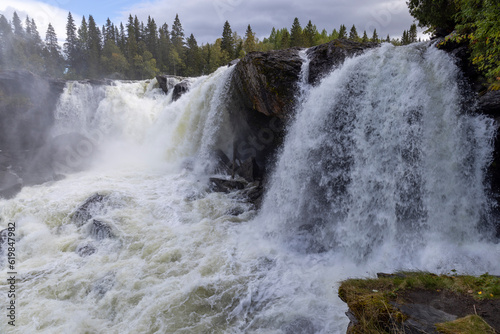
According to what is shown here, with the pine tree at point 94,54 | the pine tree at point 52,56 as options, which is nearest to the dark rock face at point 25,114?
the pine tree at point 94,54

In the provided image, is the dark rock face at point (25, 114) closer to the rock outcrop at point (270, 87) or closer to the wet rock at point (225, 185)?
the wet rock at point (225, 185)

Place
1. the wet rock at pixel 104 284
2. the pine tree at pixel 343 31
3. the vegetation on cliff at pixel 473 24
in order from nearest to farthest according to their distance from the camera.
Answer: the vegetation on cliff at pixel 473 24 < the wet rock at pixel 104 284 < the pine tree at pixel 343 31

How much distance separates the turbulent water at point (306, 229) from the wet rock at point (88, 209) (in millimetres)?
242

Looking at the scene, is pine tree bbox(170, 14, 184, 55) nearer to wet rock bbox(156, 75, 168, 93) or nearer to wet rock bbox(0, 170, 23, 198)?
wet rock bbox(156, 75, 168, 93)

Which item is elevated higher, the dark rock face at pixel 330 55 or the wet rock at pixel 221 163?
the dark rock face at pixel 330 55

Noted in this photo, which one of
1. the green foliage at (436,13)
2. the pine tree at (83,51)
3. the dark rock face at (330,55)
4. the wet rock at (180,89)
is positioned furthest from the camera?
the pine tree at (83,51)

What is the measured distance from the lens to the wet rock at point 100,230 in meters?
9.47

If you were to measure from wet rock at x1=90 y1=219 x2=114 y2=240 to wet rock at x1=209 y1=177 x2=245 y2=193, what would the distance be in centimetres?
510

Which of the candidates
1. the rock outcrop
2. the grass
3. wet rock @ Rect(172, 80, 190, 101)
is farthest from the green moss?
wet rock @ Rect(172, 80, 190, 101)

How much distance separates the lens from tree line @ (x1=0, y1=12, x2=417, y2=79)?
4731 cm

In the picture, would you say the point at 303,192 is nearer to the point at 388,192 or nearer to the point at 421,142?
the point at 388,192

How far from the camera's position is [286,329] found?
219 inches

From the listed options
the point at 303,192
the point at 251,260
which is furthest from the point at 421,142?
the point at 251,260

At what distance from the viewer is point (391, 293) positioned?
4.30 m
